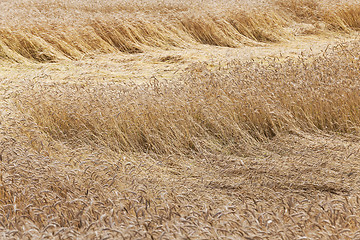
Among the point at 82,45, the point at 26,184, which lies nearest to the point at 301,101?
the point at 26,184

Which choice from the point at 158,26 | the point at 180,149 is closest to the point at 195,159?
the point at 180,149

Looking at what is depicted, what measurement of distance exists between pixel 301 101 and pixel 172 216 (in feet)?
7.49

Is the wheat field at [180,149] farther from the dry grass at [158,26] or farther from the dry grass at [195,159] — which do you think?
the dry grass at [158,26]

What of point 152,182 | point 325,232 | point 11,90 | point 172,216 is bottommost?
point 11,90

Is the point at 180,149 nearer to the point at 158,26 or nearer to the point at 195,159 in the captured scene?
the point at 195,159

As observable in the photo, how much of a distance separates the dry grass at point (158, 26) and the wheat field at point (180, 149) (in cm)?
25

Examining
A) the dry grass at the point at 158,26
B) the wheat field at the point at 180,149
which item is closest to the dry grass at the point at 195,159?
the wheat field at the point at 180,149

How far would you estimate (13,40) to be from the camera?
7.62m

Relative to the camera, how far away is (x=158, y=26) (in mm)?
8328

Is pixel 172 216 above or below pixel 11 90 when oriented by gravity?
above

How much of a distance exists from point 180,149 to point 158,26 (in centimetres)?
519

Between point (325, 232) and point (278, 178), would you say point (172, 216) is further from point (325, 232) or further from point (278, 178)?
point (278, 178)

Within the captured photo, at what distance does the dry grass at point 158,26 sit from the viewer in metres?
7.63

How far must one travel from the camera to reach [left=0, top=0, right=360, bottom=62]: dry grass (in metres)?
7.63
